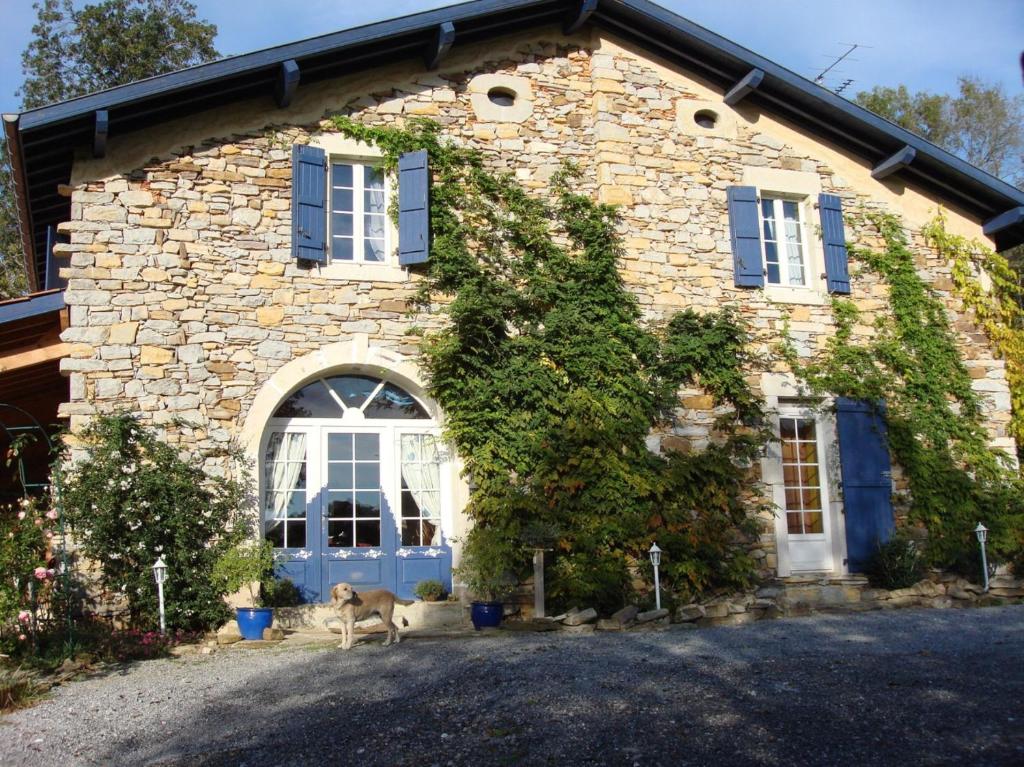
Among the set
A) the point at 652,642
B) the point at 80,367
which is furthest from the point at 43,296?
the point at 652,642

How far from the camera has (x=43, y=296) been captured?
327 inches

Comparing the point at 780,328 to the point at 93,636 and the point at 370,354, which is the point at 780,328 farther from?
the point at 93,636

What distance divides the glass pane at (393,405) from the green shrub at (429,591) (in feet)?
5.25

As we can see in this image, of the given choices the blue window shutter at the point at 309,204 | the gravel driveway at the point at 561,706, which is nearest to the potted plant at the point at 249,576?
the gravel driveway at the point at 561,706

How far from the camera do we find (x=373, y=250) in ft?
31.2

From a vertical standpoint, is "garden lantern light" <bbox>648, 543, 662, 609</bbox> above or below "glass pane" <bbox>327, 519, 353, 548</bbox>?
below

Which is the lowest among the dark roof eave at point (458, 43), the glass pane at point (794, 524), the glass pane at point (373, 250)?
the glass pane at point (794, 524)

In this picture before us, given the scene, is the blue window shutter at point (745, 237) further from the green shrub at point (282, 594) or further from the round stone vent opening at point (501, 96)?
the green shrub at point (282, 594)

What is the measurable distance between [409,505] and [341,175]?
10.8 ft

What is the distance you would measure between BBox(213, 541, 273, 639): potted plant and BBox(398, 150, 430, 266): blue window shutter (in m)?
2.98

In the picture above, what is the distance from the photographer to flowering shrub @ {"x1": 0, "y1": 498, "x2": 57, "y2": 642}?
261 inches

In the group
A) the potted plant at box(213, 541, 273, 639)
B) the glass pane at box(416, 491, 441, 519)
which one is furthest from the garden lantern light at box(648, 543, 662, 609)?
the potted plant at box(213, 541, 273, 639)

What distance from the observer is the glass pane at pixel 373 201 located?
9.56 m

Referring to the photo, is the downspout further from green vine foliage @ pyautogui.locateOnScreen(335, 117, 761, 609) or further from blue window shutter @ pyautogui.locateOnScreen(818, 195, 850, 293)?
blue window shutter @ pyautogui.locateOnScreen(818, 195, 850, 293)
